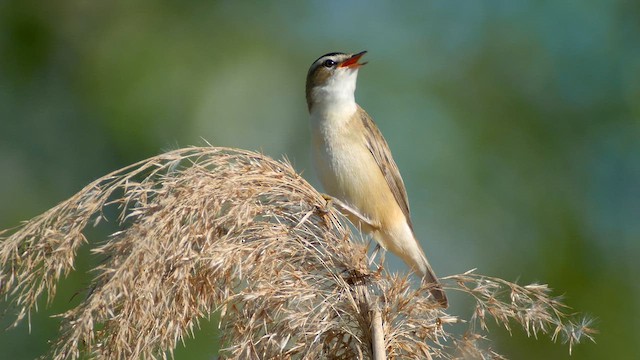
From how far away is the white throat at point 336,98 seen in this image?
4.11 meters

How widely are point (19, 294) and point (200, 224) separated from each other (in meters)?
0.48

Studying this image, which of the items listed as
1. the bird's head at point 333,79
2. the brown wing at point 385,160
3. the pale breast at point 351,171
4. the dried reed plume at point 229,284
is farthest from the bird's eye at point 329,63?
the dried reed plume at point 229,284

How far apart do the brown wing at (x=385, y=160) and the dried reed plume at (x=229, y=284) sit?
1.81m

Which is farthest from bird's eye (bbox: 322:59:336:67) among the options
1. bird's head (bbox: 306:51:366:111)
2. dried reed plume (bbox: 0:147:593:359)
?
dried reed plume (bbox: 0:147:593:359)

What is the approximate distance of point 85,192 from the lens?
2266mm

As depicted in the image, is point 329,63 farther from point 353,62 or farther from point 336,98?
point 336,98

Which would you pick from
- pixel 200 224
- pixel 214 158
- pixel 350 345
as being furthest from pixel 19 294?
pixel 350 345

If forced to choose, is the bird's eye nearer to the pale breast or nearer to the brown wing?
the brown wing

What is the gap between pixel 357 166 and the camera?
394cm

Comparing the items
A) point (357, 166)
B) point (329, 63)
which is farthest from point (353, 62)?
point (357, 166)

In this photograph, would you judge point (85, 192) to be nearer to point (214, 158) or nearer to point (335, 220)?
point (214, 158)

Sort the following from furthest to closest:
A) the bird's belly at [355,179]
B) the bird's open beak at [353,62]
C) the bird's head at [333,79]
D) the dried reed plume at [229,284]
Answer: the bird's open beak at [353,62] < the bird's head at [333,79] < the bird's belly at [355,179] < the dried reed plume at [229,284]

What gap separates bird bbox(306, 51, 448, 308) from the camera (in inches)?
153

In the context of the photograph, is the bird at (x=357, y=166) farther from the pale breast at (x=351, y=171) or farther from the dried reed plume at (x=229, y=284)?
the dried reed plume at (x=229, y=284)
